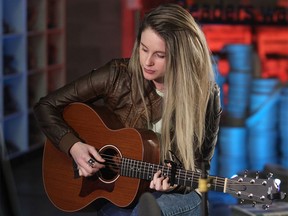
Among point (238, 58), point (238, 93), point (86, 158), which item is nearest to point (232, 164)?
point (238, 93)

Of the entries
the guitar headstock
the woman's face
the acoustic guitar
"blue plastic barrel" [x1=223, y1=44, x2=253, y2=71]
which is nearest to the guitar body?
the acoustic guitar

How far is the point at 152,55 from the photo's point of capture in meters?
2.68

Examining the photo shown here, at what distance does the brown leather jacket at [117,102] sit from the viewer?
9.22 feet

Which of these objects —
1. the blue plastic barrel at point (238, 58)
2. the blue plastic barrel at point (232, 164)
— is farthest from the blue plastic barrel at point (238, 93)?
the blue plastic barrel at point (232, 164)

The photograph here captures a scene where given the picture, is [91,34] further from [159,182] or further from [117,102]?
[159,182]

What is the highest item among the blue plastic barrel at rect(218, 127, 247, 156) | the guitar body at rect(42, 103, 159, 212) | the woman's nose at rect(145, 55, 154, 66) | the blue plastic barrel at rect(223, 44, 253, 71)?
the woman's nose at rect(145, 55, 154, 66)

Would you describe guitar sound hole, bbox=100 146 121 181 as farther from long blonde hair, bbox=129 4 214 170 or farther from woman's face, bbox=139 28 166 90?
woman's face, bbox=139 28 166 90

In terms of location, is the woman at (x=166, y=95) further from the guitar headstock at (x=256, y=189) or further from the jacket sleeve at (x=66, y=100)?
the guitar headstock at (x=256, y=189)

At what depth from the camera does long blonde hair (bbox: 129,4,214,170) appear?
2.69 metres

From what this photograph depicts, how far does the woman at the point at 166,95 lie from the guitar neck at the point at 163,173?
0.04 metres

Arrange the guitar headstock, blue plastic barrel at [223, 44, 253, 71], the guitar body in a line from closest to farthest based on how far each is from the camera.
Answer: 1. the guitar headstock
2. the guitar body
3. blue plastic barrel at [223, 44, 253, 71]

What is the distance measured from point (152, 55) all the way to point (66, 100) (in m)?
0.46

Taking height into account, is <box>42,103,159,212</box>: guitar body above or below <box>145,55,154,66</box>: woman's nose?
below

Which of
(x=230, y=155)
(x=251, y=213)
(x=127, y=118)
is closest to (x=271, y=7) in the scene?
(x=230, y=155)
